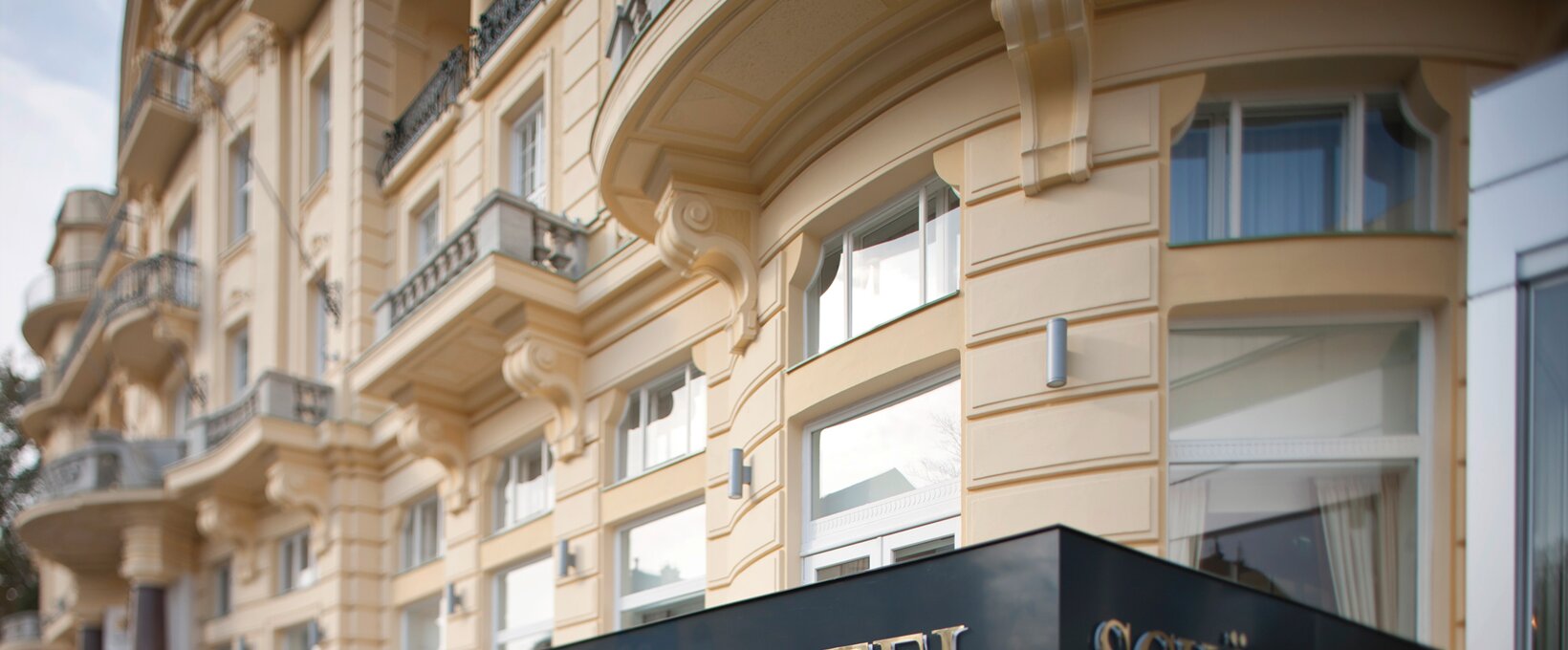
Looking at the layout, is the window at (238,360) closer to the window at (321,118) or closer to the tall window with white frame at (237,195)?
the tall window with white frame at (237,195)

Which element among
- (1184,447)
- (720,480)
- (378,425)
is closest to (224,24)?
(378,425)

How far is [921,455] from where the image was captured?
314 inches

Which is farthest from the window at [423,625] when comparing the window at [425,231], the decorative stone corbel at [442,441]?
the window at [425,231]

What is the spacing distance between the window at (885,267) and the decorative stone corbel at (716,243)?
0.54 meters

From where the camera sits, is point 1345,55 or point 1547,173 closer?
point 1547,173

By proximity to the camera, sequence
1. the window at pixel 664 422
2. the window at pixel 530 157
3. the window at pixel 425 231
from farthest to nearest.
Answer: the window at pixel 425 231 < the window at pixel 530 157 < the window at pixel 664 422

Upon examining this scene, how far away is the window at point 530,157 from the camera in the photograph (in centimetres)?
1388

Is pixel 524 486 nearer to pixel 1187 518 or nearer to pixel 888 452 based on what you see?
pixel 888 452

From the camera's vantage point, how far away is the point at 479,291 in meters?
11.7

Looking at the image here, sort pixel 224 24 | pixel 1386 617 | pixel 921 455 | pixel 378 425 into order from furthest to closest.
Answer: pixel 224 24 < pixel 378 425 < pixel 921 455 < pixel 1386 617

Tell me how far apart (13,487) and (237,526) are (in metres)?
25.9

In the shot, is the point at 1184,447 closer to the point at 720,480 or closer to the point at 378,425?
the point at 720,480

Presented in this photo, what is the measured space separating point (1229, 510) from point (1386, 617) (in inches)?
35.8

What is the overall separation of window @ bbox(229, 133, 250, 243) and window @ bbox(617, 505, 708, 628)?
13.6 metres
